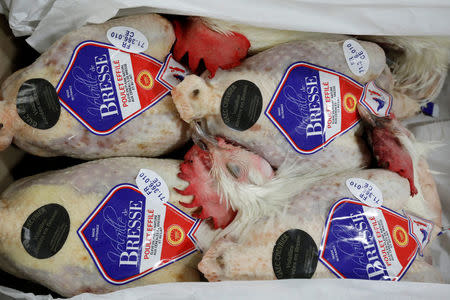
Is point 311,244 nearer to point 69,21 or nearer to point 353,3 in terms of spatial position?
point 353,3

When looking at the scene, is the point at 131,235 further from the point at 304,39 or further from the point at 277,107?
the point at 304,39

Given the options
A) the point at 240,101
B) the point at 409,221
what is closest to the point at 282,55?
the point at 240,101

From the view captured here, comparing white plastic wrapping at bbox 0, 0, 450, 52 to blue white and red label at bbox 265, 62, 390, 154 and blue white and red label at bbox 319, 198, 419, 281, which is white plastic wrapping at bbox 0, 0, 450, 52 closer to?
blue white and red label at bbox 265, 62, 390, 154

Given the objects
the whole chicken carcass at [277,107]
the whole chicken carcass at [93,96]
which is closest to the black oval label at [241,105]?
the whole chicken carcass at [277,107]

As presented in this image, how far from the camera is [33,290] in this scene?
2.97ft

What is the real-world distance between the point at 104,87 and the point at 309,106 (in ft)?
1.37

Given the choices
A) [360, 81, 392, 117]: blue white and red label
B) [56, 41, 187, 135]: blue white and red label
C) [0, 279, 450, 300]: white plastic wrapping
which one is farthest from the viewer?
[360, 81, 392, 117]: blue white and red label

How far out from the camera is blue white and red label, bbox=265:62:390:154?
844 mm

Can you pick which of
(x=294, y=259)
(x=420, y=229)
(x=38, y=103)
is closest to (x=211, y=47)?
(x=38, y=103)

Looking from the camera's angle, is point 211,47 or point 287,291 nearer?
point 287,291

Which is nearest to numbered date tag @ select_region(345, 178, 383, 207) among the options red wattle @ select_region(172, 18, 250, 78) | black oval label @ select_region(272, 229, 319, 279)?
black oval label @ select_region(272, 229, 319, 279)

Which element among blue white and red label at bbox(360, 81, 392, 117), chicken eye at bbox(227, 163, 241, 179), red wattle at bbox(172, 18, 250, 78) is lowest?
chicken eye at bbox(227, 163, 241, 179)

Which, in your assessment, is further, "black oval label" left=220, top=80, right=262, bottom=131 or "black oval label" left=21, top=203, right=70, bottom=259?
"black oval label" left=220, top=80, right=262, bottom=131

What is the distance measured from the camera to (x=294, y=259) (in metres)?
0.76
